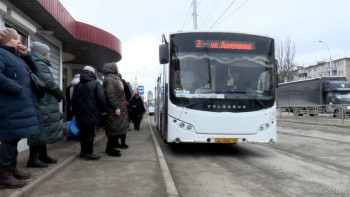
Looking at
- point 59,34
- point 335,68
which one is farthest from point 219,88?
point 335,68

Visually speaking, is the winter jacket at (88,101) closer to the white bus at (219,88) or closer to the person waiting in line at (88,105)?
the person waiting in line at (88,105)

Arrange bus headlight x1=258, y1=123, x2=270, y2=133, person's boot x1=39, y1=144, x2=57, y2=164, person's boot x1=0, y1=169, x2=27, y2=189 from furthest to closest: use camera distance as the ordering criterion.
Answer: bus headlight x1=258, y1=123, x2=270, y2=133, person's boot x1=39, y1=144, x2=57, y2=164, person's boot x1=0, y1=169, x2=27, y2=189

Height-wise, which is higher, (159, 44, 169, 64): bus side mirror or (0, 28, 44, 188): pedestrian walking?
(159, 44, 169, 64): bus side mirror

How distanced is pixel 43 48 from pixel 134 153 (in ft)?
11.1

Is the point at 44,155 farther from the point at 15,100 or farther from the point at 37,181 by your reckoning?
the point at 15,100

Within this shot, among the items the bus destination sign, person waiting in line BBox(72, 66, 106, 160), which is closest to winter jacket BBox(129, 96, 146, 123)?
the bus destination sign

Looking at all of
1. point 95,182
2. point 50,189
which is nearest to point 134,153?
point 95,182

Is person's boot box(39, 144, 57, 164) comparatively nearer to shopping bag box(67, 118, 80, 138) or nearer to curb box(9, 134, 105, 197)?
curb box(9, 134, 105, 197)

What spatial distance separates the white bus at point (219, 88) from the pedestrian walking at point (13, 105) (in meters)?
3.96

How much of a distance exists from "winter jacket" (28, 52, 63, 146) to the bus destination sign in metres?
3.81

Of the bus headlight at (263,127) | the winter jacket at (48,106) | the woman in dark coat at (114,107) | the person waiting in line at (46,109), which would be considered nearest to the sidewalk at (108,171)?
the person waiting in line at (46,109)

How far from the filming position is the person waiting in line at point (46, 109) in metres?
5.07

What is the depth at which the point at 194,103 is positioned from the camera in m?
7.61

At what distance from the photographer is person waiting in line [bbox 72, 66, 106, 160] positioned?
612 centimetres
